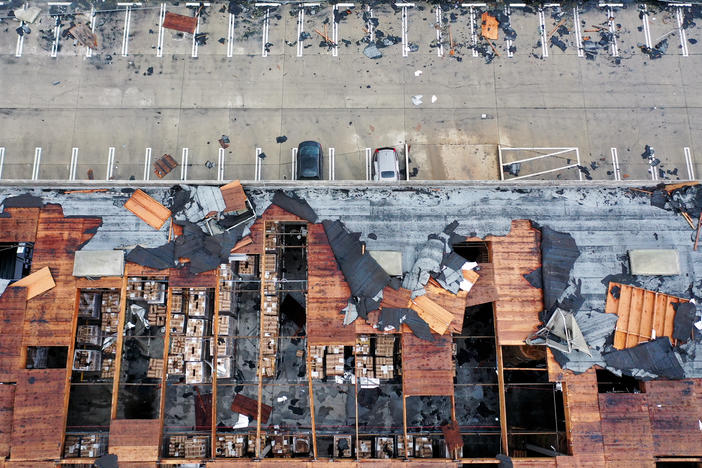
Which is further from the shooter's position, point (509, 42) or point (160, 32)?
point (509, 42)

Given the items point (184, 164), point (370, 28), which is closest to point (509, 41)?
point (370, 28)

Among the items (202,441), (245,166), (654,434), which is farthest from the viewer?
(245,166)

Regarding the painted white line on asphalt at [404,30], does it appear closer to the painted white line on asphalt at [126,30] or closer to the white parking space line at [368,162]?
the white parking space line at [368,162]

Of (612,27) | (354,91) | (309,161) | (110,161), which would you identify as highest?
(612,27)

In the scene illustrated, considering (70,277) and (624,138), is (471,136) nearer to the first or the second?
(624,138)

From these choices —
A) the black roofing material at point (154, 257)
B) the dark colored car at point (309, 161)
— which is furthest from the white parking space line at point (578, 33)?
the black roofing material at point (154, 257)

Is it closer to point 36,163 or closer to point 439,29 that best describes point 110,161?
point 36,163

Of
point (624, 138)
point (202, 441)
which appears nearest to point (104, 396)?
point (202, 441)
